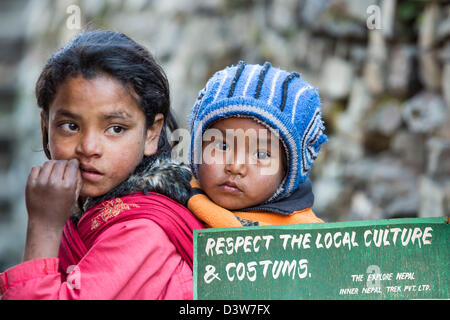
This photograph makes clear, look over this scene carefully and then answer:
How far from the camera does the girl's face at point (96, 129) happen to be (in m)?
1.61

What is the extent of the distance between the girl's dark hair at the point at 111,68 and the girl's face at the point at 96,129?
0.09ft

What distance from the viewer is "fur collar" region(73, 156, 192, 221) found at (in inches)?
67.1

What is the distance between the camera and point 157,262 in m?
1.52

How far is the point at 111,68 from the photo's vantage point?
1.65 m

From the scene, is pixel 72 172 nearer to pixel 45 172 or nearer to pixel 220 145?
pixel 45 172

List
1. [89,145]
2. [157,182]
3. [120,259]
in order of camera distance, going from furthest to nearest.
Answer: [157,182]
[89,145]
[120,259]

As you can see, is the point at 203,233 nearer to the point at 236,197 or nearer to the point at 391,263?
the point at 236,197

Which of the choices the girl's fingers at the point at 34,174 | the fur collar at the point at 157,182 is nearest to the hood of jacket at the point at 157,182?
the fur collar at the point at 157,182

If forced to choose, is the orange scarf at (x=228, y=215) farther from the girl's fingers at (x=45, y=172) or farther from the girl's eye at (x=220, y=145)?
the girl's fingers at (x=45, y=172)

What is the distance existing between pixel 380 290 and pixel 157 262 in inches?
23.8

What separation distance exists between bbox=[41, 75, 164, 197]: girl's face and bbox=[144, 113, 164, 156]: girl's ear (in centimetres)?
9

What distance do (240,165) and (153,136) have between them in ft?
0.98

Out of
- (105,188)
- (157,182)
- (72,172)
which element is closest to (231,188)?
(157,182)
